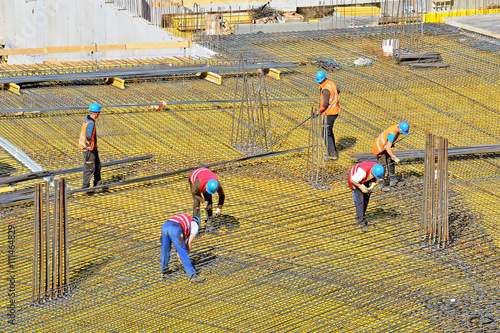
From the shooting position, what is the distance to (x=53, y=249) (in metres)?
9.19

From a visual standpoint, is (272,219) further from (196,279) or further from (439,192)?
(439,192)

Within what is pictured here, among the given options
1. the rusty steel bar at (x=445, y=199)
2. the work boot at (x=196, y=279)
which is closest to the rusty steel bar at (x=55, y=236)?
the work boot at (x=196, y=279)

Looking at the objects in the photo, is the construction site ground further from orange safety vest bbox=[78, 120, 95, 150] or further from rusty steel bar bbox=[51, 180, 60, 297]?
orange safety vest bbox=[78, 120, 95, 150]

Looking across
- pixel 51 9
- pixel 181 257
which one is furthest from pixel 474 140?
pixel 51 9

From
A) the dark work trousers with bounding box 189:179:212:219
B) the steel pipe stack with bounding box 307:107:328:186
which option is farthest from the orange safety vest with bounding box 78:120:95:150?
the steel pipe stack with bounding box 307:107:328:186

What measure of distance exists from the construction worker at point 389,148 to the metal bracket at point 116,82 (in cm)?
682

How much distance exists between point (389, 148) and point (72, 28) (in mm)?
17747

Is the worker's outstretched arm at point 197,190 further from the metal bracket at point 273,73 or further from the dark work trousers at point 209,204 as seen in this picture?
the metal bracket at point 273,73

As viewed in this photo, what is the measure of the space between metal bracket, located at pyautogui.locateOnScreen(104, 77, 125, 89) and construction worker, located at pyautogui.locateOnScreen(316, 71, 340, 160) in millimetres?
5291

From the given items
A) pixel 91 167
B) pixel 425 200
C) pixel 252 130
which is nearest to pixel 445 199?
pixel 425 200

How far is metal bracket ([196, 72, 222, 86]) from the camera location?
17516 mm

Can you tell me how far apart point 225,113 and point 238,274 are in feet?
21.6

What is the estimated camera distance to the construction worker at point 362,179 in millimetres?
10711

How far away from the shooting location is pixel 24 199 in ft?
37.5
